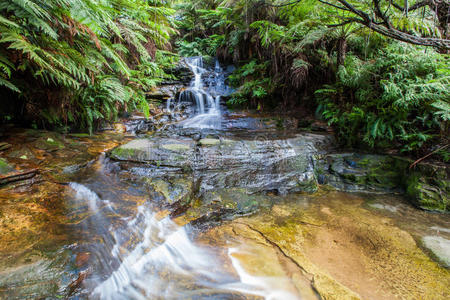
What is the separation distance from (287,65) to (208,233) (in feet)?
18.9

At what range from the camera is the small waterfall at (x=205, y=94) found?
263 inches

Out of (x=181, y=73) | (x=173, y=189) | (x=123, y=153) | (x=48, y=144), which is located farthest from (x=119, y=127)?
(x=181, y=73)

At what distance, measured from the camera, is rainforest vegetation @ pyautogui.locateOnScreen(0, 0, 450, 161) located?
2193mm

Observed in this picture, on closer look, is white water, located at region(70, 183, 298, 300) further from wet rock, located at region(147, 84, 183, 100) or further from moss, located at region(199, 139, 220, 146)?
wet rock, located at region(147, 84, 183, 100)

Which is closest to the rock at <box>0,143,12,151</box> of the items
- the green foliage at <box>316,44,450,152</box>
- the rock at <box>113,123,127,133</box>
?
the rock at <box>113,123,127,133</box>

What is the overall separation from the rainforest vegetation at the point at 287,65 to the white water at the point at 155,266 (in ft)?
6.15

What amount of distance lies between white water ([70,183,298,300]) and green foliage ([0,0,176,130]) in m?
1.68

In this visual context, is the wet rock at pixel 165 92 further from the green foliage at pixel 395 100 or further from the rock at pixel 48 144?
the green foliage at pixel 395 100

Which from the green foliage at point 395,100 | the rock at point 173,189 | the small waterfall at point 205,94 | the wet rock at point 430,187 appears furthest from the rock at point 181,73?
the wet rock at point 430,187

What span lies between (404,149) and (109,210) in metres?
5.05

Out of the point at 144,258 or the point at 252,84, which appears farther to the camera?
the point at 252,84

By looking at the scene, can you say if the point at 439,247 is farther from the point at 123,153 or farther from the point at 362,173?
the point at 123,153

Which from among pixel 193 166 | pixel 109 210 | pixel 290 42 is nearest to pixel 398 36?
pixel 193 166

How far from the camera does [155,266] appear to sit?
1986 millimetres
